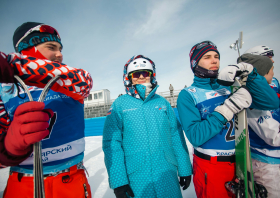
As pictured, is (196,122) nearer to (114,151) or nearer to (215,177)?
(215,177)

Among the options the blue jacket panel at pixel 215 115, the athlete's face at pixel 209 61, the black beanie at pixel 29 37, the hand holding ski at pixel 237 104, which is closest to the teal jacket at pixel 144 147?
the blue jacket panel at pixel 215 115

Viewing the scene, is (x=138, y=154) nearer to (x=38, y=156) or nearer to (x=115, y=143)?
(x=115, y=143)

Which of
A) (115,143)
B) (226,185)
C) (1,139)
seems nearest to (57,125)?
(1,139)

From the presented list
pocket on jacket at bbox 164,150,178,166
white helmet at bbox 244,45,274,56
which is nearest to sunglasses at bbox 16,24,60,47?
pocket on jacket at bbox 164,150,178,166

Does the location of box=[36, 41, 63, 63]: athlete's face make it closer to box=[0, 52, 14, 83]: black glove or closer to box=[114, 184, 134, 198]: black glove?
box=[0, 52, 14, 83]: black glove

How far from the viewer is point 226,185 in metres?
1.34

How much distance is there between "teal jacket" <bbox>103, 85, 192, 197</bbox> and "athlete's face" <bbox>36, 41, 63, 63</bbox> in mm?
848

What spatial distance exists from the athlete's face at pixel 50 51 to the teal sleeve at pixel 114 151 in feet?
2.77

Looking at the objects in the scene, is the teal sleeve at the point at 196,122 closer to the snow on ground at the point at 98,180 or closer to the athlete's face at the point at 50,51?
the athlete's face at the point at 50,51

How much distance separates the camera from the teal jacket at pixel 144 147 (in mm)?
1393

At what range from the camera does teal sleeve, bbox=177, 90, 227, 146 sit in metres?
1.28

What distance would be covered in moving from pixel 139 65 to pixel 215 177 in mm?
1740

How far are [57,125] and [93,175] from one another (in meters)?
3.18

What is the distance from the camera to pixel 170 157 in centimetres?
153
